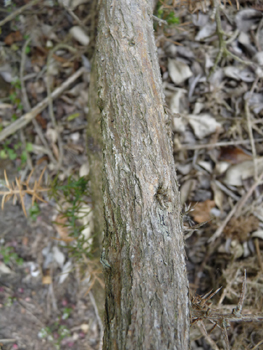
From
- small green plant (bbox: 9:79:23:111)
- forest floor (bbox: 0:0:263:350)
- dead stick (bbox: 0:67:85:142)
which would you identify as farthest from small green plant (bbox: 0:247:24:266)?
small green plant (bbox: 9:79:23:111)

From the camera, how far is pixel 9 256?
2383 mm

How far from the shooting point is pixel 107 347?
106 cm

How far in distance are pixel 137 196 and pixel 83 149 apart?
1.37 meters

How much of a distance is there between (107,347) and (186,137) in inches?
65.2

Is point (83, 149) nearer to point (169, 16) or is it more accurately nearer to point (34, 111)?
point (34, 111)

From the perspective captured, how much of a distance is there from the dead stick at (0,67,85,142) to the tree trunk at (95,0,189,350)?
896 millimetres

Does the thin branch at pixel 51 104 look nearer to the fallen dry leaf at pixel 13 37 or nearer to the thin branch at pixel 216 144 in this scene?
the fallen dry leaf at pixel 13 37

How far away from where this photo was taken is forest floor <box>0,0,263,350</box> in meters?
2.12

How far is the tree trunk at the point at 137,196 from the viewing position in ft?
3.38

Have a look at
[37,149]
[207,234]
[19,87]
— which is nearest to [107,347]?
[207,234]

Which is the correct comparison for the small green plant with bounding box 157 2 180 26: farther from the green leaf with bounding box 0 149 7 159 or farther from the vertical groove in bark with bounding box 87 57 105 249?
the green leaf with bounding box 0 149 7 159

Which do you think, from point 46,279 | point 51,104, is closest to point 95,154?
point 51,104

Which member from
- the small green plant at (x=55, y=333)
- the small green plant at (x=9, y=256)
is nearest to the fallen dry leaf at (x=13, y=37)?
the small green plant at (x=9, y=256)

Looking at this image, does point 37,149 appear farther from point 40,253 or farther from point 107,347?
point 107,347
